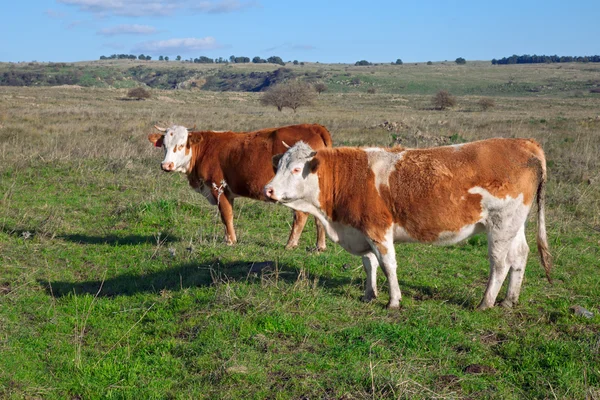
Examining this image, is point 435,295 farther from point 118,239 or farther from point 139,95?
point 139,95

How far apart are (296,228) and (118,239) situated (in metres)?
3.09

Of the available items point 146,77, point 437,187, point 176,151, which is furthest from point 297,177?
point 146,77

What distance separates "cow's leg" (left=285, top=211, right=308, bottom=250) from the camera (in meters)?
9.60

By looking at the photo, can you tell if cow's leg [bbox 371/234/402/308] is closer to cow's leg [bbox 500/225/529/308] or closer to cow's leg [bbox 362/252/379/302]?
cow's leg [bbox 362/252/379/302]

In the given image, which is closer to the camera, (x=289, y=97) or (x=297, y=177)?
(x=297, y=177)

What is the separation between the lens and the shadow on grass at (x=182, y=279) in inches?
301

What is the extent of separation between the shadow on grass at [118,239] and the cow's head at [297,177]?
363cm

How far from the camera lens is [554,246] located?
10.2 meters

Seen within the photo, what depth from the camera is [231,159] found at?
10250 mm

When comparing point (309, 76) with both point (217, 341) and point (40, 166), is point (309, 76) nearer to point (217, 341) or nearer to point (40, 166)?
point (40, 166)

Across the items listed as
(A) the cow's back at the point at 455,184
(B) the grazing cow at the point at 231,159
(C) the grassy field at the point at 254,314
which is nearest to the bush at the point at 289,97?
(C) the grassy field at the point at 254,314

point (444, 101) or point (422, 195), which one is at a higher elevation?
point (422, 195)

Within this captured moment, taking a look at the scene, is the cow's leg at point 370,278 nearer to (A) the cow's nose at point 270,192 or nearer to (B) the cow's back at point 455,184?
(B) the cow's back at point 455,184

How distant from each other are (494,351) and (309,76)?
373 feet
